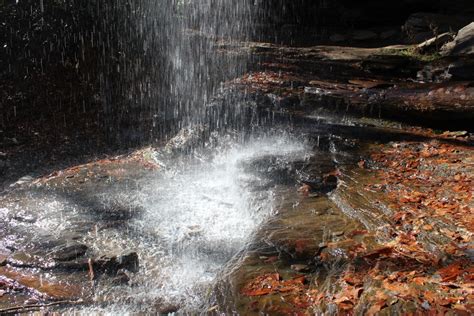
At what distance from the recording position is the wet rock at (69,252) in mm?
4145

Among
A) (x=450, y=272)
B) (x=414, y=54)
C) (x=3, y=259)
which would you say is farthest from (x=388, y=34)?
(x=3, y=259)

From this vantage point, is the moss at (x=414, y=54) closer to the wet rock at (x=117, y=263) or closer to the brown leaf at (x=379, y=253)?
the brown leaf at (x=379, y=253)

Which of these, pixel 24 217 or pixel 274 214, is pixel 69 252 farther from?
pixel 274 214

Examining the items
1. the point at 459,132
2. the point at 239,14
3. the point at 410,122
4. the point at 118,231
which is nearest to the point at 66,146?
the point at 118,231

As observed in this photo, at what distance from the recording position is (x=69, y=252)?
4215mm

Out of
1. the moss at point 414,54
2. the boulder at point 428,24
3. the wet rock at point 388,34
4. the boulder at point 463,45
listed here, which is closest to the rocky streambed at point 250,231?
the boulder at point 463,45

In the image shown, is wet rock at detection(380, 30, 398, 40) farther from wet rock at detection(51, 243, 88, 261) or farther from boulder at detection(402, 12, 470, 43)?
wet rock at detection(51, 243, 88, 261)

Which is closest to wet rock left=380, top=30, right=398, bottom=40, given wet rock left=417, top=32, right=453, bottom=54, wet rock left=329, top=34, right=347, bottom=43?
wet rock left=329, top=34, right=347, bottom=43

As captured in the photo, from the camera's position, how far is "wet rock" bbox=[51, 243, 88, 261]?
414cm

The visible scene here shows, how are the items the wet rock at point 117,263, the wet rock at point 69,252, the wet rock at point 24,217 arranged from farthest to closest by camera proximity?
the wet rock at point 24,217 → the wet rock at point 69,252 → the wet rock at point 117,263

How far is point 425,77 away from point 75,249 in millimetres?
7805

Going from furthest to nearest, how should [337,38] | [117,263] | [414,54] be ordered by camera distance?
[337,38]
[414,54]
[117,263]

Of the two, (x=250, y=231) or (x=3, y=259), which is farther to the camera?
(x=250, y=231)

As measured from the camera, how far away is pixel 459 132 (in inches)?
242
